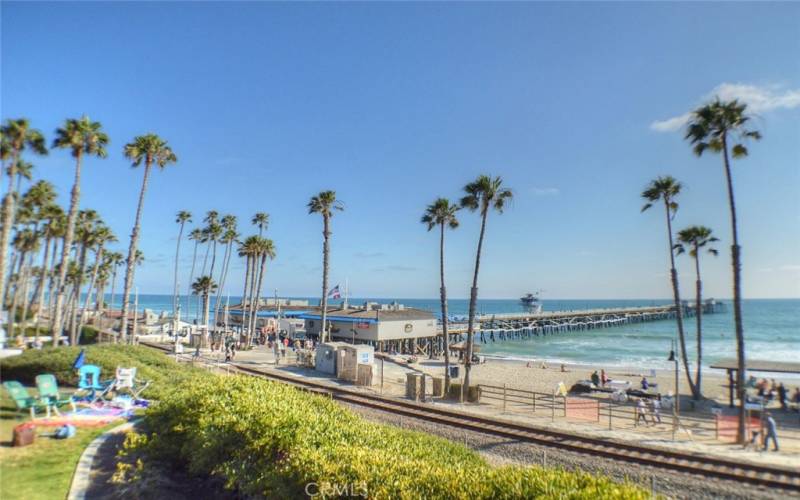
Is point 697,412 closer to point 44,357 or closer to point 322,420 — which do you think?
point 322,420

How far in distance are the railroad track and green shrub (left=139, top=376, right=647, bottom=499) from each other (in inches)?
129

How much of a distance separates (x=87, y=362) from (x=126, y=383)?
188 cm

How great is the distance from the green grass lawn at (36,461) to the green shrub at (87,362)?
9.23ft

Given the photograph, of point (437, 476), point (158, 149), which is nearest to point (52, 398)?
point (437, 476)

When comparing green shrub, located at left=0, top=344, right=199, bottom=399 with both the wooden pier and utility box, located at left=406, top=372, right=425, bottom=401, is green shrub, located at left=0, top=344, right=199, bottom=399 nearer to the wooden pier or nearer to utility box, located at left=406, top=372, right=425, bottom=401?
utility box, located at left=406, top=372, right=425, bottom=401

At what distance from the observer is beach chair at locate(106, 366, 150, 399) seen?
13.2m

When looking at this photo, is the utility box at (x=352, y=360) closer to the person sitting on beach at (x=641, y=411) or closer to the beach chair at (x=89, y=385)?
the person sitting on beach at (x=641, y=411)

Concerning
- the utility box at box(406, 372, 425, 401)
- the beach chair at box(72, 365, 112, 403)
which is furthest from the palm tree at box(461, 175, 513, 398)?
the beach chair at box(72, 365, 112, 403)

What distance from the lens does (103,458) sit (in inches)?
347

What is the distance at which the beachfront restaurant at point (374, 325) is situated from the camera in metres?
47.9

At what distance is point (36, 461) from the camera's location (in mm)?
7840

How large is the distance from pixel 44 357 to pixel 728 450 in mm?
23440

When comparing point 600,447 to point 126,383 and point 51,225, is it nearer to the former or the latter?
point 126,383

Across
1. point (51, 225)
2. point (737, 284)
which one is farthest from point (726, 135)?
point (51, 225)
